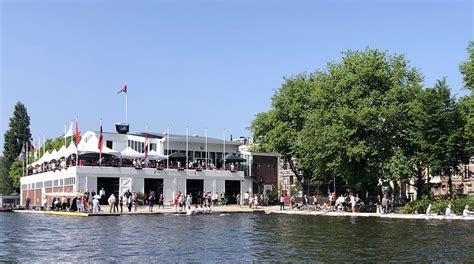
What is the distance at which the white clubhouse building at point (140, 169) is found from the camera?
69.9 meters

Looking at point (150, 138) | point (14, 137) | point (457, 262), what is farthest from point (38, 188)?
point (457, 262)

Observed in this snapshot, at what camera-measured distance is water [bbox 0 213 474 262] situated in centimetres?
2262

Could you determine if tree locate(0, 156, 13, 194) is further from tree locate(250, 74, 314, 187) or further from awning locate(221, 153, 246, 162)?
tree locate(250, 74, 314, 187)

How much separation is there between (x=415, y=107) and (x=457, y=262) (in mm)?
40340

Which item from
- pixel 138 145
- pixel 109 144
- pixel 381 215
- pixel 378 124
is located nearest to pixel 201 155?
pixel 138 145

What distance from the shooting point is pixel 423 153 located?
5881cm

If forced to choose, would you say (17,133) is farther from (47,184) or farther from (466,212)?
(466,212)

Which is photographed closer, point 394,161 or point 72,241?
point 72,241

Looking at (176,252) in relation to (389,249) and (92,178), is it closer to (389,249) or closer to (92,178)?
(389,249)

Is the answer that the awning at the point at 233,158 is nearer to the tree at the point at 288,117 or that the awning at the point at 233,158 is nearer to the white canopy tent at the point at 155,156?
the tree at the point at 288,117

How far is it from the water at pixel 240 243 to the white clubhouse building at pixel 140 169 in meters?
30.0

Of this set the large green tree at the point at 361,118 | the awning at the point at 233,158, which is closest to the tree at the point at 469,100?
the large green tree at the point at 361,118

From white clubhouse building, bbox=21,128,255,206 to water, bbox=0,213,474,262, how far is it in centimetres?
2998

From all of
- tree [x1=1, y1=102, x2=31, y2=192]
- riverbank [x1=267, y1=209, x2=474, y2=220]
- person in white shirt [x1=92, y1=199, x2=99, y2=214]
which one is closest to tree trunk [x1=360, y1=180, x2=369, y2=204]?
riverbank [x1=267, y1=209, x2=474, y2=220]
